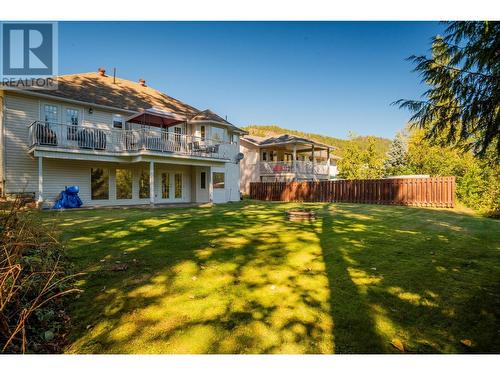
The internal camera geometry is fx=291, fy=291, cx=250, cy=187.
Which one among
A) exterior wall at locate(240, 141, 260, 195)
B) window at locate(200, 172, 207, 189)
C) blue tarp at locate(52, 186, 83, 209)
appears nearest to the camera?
blue tarp at locate(52, 186, 83, 209)

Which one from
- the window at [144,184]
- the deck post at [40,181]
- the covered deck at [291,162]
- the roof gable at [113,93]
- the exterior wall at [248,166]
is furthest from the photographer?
the exterior wall at [248,166]

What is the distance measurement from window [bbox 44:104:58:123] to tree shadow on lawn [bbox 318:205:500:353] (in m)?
16.1

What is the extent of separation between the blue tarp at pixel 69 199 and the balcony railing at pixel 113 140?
225cm

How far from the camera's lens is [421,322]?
315cm

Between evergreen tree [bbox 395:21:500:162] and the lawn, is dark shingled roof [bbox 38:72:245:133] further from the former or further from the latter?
evergreen tree [bbox 395:21:500:162]

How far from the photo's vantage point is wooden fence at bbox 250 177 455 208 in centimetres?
1739

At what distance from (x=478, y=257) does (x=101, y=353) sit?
6196 millimetres

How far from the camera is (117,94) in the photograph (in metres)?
19.8

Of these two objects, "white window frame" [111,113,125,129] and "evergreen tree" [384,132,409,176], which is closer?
"white window frame" [111,113,125,129]

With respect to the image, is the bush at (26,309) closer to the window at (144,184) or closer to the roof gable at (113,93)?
the roof gable at (113,93)

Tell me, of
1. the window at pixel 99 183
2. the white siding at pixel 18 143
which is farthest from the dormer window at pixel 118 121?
the white siding at pixel 18 143

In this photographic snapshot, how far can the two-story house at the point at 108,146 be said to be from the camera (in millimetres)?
14422

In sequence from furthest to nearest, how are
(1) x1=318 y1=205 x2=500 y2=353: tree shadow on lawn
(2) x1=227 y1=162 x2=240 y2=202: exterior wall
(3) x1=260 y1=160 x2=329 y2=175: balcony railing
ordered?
(3) x1=260 y1=160 x2=329 y2=175: balcony railing, (2) x1=227 y1=162 x2=240 y2=202: exterior wall, (1) x1=318 y1=205 x2=500 y2=353: tree shadow on lawn

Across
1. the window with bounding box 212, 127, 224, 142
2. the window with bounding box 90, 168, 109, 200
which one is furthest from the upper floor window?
the window with bounding box 212, 127, 224, 142
